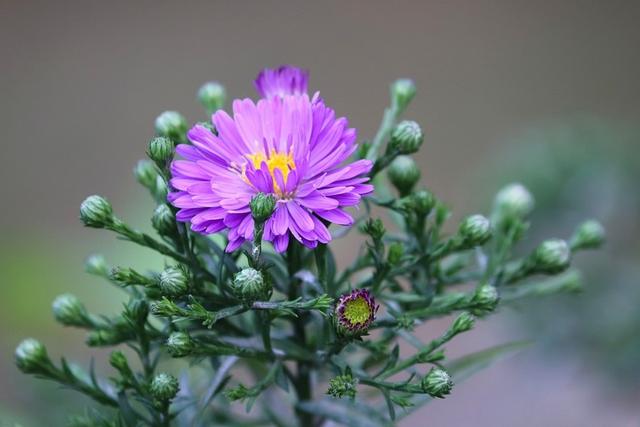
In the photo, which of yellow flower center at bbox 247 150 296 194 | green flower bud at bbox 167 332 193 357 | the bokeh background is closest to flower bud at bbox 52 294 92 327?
green flower bud at bbox 167 332 193 357

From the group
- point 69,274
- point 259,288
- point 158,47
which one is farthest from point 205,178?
point 158,47

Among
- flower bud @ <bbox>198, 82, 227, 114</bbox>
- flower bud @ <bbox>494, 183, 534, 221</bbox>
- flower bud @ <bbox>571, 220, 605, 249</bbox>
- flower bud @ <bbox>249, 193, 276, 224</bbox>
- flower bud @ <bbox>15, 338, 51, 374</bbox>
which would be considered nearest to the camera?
flower bud @ <bbox>249, 193, 276, 224</bbox>

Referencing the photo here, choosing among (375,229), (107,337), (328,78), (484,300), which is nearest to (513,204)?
(484,300)

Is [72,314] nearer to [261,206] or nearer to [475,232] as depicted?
[261,206]

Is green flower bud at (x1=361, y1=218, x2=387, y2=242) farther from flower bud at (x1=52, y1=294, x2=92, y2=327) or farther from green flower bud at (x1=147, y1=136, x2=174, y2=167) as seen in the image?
flower bud at (x1=52, y1=294, x2=92, y2=327)

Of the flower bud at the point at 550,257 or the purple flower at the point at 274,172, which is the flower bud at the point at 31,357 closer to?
the purple flower at the point at 274,172

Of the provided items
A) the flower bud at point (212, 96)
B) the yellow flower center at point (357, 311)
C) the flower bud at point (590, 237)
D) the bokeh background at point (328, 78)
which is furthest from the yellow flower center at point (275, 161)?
the bokeh background at point (328, 78)
